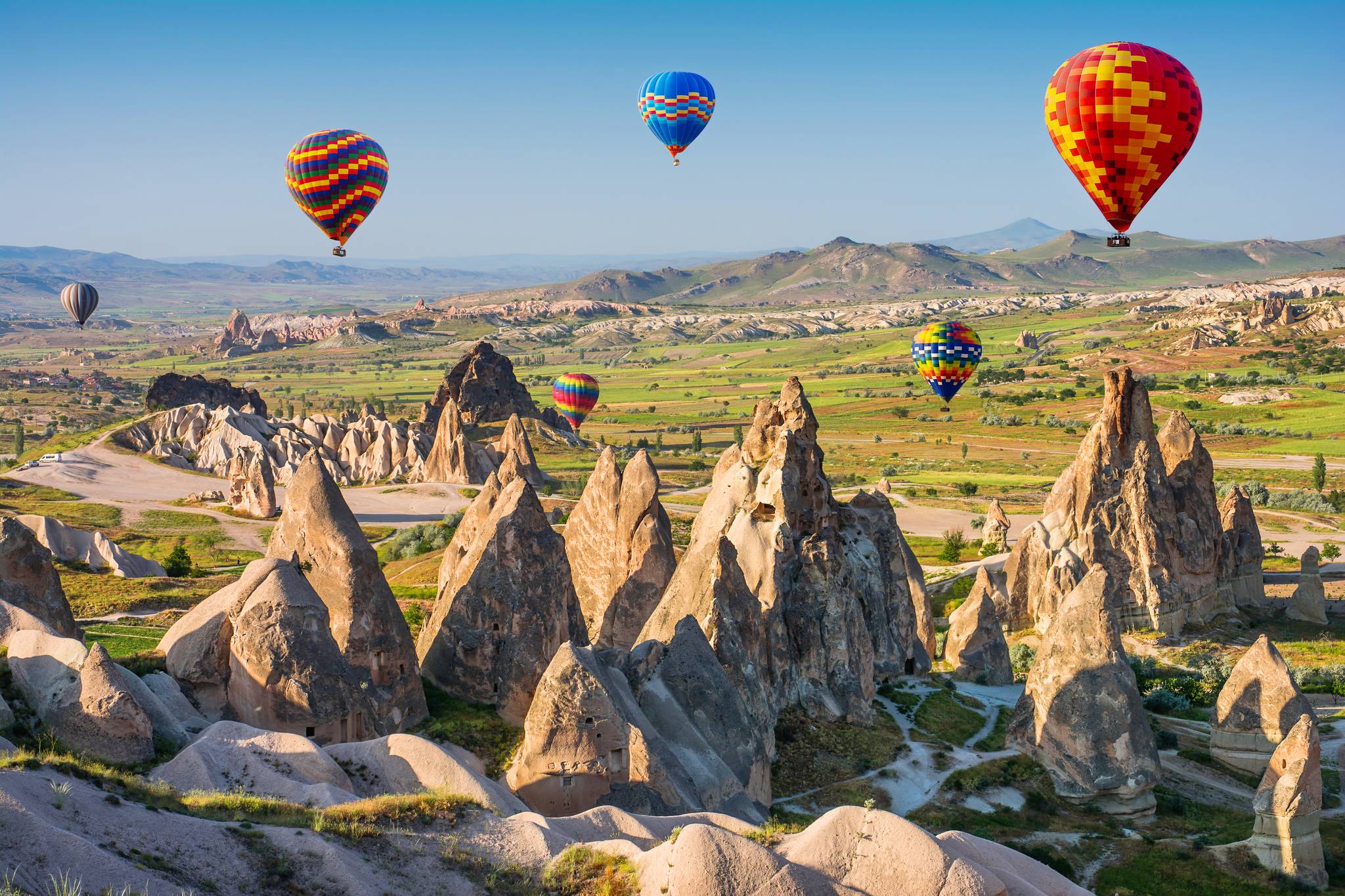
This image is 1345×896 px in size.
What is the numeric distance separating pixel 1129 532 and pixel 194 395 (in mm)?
89824

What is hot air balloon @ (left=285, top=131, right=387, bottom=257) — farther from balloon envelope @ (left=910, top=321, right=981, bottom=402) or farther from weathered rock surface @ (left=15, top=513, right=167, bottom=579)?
balloon envelope @ (left=910, top=321, right=981, bottom=402)

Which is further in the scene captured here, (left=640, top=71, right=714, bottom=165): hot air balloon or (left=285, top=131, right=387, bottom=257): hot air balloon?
(left=640, top=71, right=714, bottom=165): hot air balloon

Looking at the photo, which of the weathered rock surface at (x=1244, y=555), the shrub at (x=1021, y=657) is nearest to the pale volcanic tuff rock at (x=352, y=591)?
the shrub at (x=1021, y=657)

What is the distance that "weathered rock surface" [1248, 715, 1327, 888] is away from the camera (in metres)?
25.2

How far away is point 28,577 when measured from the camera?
25.3 metres

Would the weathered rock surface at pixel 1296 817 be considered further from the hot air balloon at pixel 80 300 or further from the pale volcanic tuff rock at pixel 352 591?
the hot air balloon at pixel 80 300

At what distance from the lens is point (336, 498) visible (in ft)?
85.4

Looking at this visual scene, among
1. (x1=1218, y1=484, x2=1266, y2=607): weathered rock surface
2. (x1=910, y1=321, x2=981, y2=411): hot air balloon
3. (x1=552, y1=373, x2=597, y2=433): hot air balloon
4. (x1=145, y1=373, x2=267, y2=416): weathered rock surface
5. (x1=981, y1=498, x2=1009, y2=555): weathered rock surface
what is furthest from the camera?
(x1=145, y1=373, x2=267, y2=416): weathered rock surface

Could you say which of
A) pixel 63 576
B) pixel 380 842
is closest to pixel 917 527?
pixel 63 576

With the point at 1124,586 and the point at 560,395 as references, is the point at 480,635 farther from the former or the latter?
the point at 560,395

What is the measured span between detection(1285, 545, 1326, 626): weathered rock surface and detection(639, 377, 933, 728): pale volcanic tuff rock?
70.6 feet

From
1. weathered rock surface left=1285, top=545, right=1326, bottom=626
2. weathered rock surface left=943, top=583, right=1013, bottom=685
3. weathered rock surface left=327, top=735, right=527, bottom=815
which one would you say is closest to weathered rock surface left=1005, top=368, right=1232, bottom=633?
weathered rock surface left=1285, top=545, right=1326, bottom=626

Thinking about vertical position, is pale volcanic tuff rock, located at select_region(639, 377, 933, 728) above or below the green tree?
above

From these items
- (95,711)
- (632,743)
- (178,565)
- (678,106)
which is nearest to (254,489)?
(178,565)
